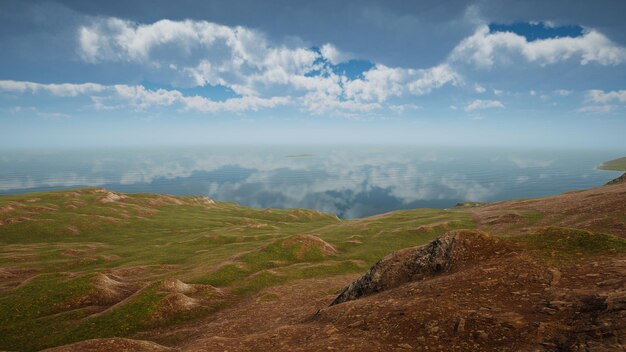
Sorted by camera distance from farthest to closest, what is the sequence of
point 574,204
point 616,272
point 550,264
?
point 574,204 < point 550,264 < point 616,272

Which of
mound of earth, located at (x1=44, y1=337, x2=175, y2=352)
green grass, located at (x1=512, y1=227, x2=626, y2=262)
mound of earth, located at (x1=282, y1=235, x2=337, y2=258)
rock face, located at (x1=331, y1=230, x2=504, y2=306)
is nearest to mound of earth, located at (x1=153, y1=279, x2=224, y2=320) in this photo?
mound of earth, located at (x1=44, y1=337, x2=175, y2=352)

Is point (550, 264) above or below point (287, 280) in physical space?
above

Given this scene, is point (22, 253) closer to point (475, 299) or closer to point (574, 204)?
point (475, 299)

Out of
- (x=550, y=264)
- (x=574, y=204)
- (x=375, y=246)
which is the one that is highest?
(x=550, y=264)

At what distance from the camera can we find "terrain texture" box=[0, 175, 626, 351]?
55.0 ft

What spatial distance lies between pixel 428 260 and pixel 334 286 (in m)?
24.6

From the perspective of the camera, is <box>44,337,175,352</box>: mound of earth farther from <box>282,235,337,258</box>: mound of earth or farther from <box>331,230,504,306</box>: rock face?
<box>282,235,337,258</box>: mound of earth

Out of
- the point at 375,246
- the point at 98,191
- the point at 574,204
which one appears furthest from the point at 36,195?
the point at 574,204

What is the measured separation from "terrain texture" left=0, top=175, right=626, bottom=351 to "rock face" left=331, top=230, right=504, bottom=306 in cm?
11

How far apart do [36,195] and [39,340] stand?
125479 millimetres

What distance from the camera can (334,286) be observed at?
48.9m

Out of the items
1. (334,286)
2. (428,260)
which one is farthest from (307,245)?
(428,260)

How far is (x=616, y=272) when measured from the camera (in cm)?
1831

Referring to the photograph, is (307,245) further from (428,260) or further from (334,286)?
(428,260)
